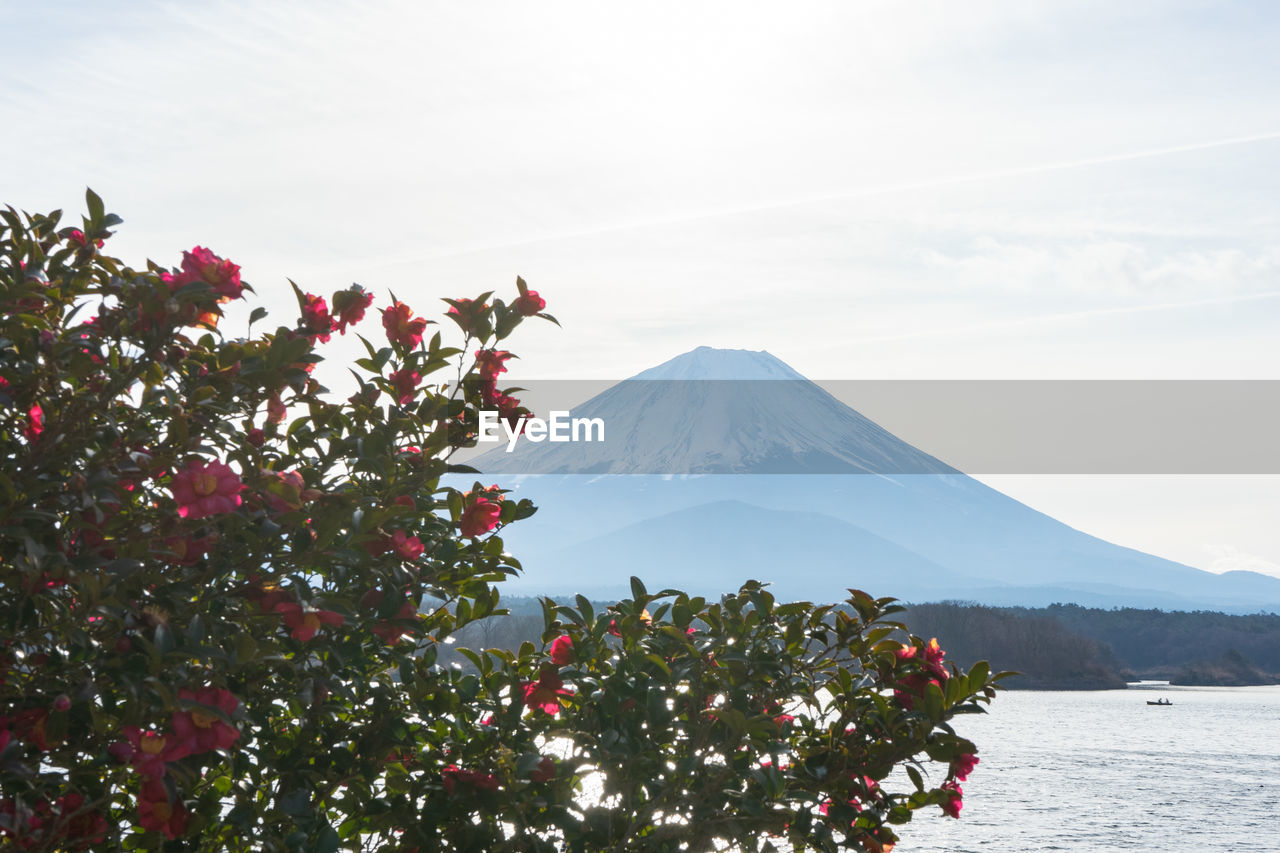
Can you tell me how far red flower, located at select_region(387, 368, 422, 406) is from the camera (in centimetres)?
277

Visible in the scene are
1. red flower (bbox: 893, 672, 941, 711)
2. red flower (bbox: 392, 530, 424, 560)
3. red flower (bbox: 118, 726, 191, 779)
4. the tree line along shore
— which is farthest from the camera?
the tree line along shore

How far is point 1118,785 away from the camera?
32906 millimetres

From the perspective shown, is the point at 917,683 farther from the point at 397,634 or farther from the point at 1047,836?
the point at 1047,836

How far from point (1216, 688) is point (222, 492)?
98.3m

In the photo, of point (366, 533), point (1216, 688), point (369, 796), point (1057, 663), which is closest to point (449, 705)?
point (369, 796)

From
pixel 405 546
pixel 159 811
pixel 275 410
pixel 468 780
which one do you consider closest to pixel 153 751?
pixel 159 811

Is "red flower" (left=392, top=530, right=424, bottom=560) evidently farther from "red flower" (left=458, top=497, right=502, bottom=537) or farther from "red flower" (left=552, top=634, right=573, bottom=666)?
"red flower" (left=552, top=634, right=573, bottom=666)

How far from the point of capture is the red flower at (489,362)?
113 inches

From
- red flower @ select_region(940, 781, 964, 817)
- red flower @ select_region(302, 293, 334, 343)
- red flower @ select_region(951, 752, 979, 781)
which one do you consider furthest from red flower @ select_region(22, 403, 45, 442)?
red flower @ select_region(940, 781, 964, 817)

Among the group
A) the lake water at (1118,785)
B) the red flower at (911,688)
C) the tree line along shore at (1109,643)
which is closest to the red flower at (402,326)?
the red flower at (911,688)

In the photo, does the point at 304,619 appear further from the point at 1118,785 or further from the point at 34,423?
the point at 1118,785

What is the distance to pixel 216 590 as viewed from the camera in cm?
226

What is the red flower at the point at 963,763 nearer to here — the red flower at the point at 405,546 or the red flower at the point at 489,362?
the red flower at the point at 405,546

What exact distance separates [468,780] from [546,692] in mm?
290
